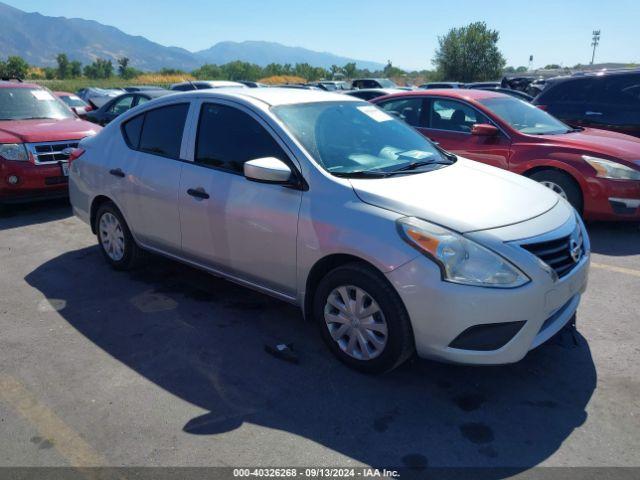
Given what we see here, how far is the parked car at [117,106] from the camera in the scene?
11556mm

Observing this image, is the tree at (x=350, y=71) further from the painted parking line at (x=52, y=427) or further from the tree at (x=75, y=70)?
the painted parking line at (x=52, y=427)

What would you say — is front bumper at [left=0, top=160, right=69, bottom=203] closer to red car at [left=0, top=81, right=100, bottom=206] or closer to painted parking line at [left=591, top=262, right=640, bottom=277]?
red car at [left=0, top=81, right=100, bottom=206]

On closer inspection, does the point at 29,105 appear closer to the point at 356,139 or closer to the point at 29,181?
the point at 29,181

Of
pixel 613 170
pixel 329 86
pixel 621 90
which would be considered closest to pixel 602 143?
pixel 613 170

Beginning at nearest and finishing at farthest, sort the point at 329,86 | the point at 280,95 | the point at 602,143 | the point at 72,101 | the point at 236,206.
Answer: the point at 236,206, the point at 280,95, the point at 602,143, the point at 72,101, the point at 329,86

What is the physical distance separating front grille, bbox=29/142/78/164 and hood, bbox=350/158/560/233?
542cm

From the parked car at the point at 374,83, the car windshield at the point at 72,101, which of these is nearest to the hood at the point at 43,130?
the car windshield at the point at 72,101

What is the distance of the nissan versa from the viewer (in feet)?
9.30

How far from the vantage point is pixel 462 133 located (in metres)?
6.78

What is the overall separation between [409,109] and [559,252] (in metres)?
4.69

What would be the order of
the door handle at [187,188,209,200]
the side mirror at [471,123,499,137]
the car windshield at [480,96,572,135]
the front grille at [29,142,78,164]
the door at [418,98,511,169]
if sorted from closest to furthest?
the door handle at [187,188,209,200] < the side mirror at [471,123,499,137] < the door at [418,98,511,169] < the car windshield at [480,96,572,135] < the front grille at [29,142,78,164]

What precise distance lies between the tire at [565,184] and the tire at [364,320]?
385cm

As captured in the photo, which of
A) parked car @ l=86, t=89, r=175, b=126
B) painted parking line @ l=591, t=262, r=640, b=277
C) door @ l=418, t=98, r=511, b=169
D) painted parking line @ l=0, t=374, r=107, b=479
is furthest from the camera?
parked car @ l=86, t=89, r=175, b=126

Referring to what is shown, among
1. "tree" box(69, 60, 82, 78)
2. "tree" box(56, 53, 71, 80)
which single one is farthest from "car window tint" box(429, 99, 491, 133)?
"tree" box(69, 60, 82, 78)
